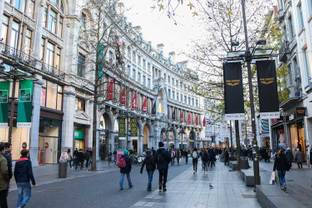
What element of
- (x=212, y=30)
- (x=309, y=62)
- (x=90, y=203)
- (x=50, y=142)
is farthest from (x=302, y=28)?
(x=50, y=142)

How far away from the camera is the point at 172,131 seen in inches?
2854

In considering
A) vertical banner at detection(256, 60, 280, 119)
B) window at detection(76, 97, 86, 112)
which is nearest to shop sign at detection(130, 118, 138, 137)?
window at detection(76, 97, 86, 112)

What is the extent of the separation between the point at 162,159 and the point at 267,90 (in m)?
4.92

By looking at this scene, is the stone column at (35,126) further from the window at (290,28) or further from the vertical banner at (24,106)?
the window at (290,28)

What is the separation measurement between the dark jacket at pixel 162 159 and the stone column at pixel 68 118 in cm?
2053

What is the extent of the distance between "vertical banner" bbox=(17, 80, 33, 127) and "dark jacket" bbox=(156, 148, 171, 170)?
10.4 m

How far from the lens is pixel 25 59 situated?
25.8 meters

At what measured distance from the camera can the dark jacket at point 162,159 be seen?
1237 cm

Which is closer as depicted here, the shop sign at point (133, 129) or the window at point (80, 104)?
the window at point (80, 104)

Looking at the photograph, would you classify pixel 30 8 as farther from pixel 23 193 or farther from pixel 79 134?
pixel 23 193

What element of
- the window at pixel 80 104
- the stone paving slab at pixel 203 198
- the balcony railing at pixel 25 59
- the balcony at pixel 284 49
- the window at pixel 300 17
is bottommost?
the stone paving slab at pixel 203 198

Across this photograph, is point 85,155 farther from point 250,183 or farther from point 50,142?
point 250,183

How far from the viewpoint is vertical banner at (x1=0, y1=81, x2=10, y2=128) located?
67.3 feet

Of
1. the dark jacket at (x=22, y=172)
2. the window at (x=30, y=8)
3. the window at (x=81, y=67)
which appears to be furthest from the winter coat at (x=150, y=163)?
the window at (x=81, y=67)
